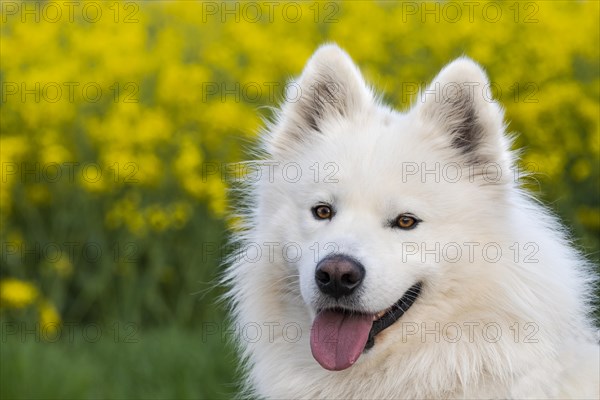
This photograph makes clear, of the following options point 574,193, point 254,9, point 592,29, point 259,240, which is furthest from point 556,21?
point 259,240

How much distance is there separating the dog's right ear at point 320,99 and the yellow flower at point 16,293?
154 inches

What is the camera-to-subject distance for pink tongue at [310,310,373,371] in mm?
3547

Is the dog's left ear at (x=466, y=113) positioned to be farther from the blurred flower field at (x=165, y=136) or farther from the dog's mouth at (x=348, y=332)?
the blurred flower field at (x=165, y=136)

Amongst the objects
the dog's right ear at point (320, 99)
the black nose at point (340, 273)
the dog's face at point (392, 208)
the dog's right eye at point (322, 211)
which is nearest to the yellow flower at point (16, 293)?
the dog's right ear at point (320, 99)

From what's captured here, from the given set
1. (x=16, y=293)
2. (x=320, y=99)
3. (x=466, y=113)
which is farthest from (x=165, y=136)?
(x=466, y=113)

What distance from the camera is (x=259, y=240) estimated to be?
396 centimetres

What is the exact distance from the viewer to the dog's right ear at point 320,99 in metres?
3.93

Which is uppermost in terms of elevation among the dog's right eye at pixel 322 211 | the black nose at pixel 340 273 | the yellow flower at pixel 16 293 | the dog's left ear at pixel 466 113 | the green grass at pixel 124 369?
the dog's left ear at pixel 466 113

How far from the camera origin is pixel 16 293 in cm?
727

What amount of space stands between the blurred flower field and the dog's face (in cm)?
364

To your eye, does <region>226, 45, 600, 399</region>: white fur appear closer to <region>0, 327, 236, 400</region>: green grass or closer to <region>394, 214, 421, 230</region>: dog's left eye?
<region>394, 214, 421, 230</region>: dog's left eye

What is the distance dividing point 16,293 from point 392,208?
460 cm

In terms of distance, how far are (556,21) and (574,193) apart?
1.81 metres

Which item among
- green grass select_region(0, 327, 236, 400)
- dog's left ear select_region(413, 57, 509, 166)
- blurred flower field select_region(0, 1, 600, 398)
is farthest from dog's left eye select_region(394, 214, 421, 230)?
blurred flower field select_region(0, 1, 600, 398)
